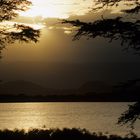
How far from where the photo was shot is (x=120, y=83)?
2017 cm

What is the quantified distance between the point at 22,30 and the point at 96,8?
1049 centimetres

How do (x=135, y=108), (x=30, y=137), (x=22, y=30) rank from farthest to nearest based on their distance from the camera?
(x=22, y=30) → (x=30, y=137) → (x=135, y=108)

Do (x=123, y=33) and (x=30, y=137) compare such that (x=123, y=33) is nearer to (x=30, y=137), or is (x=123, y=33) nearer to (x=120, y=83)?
(x=120, y=83)

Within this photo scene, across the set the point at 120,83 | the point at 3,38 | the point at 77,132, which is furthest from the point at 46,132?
the point at 120,83

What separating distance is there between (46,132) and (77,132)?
1.70 metres

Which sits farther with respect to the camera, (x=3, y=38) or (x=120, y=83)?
(x=3, y=38)

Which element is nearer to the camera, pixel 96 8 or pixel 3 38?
pixel 96 8

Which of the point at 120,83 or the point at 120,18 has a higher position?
the point at 120,18

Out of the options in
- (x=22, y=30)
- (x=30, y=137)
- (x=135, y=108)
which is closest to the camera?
(x=135, y=108)

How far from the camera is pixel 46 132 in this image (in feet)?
97.4

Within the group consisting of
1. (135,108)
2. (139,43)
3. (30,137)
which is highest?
(139,43)

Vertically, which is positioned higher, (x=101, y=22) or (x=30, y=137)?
(x=101, y=22)

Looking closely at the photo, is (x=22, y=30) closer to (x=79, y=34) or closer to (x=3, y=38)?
(x=3, y=38)

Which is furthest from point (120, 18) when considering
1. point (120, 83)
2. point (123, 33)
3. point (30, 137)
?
point (30, 137)
